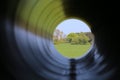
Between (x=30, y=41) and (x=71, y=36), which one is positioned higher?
(x=71, y=36)

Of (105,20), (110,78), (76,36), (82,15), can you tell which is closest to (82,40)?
(76,36)

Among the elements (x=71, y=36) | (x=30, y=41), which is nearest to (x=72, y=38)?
(x=71, y=36)

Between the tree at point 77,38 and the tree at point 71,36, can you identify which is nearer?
the tree at point 77,38

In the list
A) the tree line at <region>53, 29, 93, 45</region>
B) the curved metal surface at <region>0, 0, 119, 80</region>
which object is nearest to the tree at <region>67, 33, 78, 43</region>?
the tree line at <region>53, 29, 93, 45</region>

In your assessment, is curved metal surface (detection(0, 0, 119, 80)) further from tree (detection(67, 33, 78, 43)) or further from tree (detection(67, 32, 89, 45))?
tree (detection(67, 33, 78, 43))

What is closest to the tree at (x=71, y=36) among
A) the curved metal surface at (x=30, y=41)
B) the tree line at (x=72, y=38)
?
the tree line at (x=72, y=38)

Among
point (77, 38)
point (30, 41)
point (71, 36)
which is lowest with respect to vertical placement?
point (30, 41)

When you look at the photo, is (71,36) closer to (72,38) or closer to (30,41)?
(72,38)

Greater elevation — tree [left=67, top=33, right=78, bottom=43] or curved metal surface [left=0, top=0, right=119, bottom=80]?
tree [left=67, top=33, right=78, bottom=43]

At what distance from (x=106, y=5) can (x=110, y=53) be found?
43.7 inches

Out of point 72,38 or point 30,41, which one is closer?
point 30,41

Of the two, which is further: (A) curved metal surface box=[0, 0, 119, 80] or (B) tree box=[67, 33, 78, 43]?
Answer: (B) tree box=[67, 33, 78, 43]

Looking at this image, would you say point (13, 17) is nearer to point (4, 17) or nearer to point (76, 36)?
point (4, 17)

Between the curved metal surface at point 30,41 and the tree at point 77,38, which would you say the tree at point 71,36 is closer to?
the tree at point 77,38
